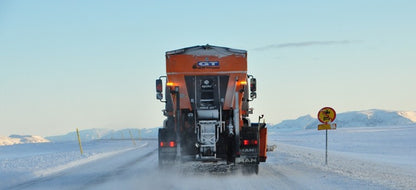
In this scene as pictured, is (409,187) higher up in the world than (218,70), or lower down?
lower down

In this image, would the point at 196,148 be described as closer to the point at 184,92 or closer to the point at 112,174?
the point at 184,92

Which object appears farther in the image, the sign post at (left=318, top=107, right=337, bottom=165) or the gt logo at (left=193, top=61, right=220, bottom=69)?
the sign post at (left=318, top=107, right=337, bottom=165)

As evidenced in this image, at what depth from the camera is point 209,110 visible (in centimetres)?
1517

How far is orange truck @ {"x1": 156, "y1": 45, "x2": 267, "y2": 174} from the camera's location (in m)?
14.9

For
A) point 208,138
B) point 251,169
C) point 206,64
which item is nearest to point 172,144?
point 208,138

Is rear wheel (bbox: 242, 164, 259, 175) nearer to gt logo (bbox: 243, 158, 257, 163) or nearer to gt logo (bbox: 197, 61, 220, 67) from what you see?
gt logo (bbox: 243, 158, 257, 163)

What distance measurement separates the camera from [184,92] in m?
15.3

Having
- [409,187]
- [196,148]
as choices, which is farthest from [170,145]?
[409,187]

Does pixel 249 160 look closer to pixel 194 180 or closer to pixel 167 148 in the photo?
pixel 194 180

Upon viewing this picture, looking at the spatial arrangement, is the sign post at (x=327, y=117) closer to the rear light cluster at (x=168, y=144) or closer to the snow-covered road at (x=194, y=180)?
the snow-covered road at (x=194, y=180)

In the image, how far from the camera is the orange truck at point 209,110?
49.0 feet

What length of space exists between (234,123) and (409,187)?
5156mm

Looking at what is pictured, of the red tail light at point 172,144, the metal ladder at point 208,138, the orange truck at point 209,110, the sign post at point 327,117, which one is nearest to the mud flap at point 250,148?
the orange truck at point 209,110

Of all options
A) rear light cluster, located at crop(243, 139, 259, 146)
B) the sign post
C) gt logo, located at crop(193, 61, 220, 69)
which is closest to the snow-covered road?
rear light cluster, located at crop(243, 139, 259, 146)
